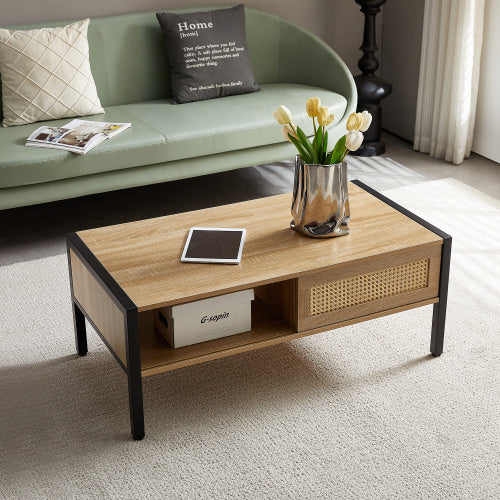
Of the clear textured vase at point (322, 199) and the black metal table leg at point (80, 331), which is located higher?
the clear textured vase at point (322, 199)

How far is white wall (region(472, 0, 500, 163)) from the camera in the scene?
4199 mm

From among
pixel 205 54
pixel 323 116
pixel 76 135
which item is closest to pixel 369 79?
pixel 205 54

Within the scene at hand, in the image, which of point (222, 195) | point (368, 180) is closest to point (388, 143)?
point (368, 180)

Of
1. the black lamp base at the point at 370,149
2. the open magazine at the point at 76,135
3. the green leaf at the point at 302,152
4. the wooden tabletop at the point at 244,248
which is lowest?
the black lamp base at the point at 370,149

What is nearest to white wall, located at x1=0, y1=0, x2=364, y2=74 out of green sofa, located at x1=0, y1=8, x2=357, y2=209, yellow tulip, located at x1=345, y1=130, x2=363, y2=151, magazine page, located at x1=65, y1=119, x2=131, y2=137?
green sofa, located at x1=0, y1=8, x2=357, y2=209

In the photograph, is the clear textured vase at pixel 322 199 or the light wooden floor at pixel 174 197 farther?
the light wooden floor at pixel 174 197

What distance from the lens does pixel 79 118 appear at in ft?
12.4

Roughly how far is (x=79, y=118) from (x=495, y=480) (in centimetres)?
248

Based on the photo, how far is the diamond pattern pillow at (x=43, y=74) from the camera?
3635 millimetres

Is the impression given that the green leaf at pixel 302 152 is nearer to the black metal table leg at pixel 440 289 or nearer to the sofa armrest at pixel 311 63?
the black metal table leg at pixel 440 289

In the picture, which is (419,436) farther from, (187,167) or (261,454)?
A: (187,167)

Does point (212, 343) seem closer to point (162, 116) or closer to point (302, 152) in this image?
point (302, 152)

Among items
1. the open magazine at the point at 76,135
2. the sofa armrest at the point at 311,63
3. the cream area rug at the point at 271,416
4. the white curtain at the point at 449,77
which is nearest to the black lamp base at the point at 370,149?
the white curtain at the point at 449,77

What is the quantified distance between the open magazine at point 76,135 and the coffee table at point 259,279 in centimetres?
85
